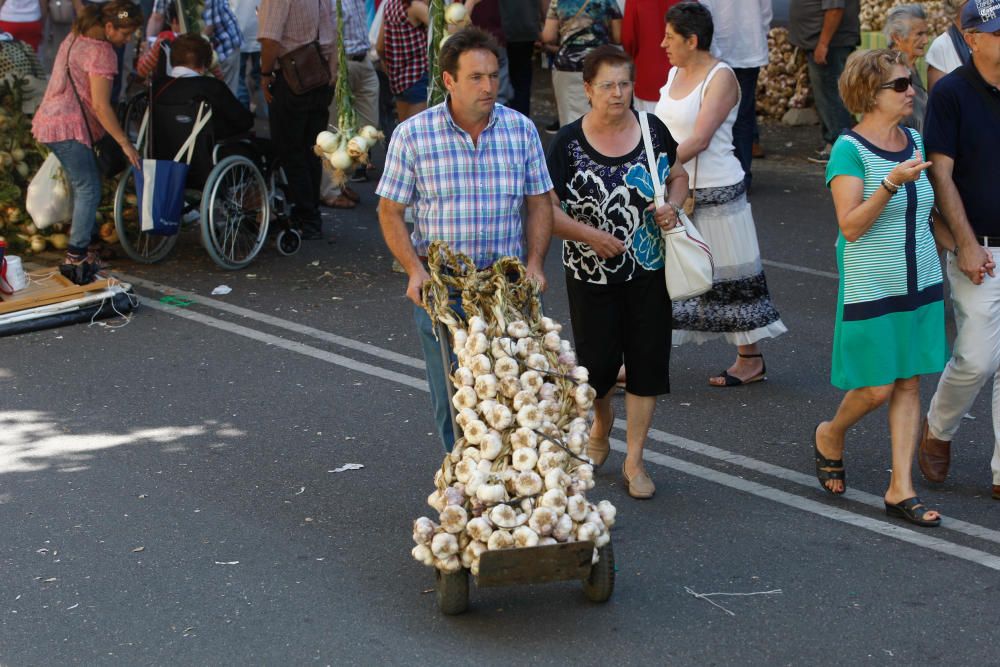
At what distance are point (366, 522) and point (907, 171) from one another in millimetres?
2536

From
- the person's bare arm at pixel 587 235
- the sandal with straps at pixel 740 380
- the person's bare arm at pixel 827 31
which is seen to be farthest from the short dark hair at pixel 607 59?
the person's bare arm at pixel 827 31

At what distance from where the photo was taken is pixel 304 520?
18.6 feet

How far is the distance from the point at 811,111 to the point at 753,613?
1155 cm

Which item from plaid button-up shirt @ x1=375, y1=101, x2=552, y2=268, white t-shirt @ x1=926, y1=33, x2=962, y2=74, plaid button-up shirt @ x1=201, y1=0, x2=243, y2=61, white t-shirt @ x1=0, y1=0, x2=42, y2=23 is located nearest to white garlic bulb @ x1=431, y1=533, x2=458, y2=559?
plaid button-up shirt @ x1=375, y1=101, x2=552, y2=268

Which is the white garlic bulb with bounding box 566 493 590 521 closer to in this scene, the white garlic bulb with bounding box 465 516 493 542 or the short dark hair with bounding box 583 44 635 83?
the white garlic bulb with bounding box 465 516 493 542

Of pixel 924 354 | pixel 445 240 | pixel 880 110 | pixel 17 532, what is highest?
pixel 880 110

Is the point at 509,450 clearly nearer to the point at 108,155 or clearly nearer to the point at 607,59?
the point at 607,59

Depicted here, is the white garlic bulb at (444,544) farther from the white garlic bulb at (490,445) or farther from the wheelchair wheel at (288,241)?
the wheelchair wheel at (288,241)

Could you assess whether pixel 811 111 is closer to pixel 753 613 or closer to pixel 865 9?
pixel 865 9

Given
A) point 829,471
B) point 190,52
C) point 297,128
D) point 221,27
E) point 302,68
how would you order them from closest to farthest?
1. point 829,471
2. point 190,52
3. point 302,68
4. point 297,128
5. point 221,27

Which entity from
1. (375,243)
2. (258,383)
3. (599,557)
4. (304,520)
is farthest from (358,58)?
(599,557)

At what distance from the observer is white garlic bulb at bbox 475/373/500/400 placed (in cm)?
449

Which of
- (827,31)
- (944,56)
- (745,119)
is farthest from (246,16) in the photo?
(944,56)

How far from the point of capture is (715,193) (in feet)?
23.2
